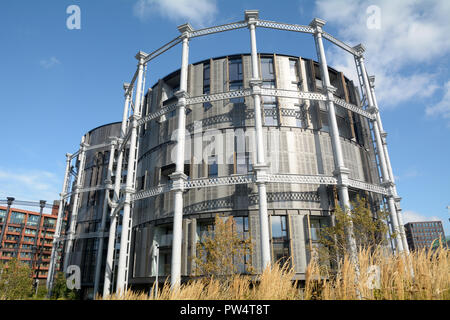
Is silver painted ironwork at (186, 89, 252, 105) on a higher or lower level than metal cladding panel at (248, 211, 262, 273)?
higher

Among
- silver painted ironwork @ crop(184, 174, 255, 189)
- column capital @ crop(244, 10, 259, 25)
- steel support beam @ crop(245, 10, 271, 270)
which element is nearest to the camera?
steel support beam @ crop(245, 10, 271, 270)

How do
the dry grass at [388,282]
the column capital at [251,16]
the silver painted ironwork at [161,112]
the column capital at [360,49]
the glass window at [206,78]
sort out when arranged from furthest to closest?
the column capital at [360,49]
the glass window at [206,78]
the silver painted ironwork at [161,112]
the column capital at [251,16]
the dry grass at [388,282]

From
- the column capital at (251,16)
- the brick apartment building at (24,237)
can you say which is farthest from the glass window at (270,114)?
the brick apartment building at (24,237)

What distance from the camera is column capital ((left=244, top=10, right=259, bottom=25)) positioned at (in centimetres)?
2431

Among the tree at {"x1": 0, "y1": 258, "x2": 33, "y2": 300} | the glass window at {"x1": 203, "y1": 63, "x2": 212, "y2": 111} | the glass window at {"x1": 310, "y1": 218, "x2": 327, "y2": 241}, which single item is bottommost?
the tree at {"x1": 0, "y1": 258, "x2": 33, "y2": 300}

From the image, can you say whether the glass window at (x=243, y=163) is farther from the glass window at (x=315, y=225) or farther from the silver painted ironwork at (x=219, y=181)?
the glass window at (x=315, y=225)

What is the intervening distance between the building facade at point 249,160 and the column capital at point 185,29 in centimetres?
10

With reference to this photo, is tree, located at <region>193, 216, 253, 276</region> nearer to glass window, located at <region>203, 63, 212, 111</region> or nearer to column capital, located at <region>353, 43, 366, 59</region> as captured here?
glass window, located at <region>203, 63, 212, 111</region>

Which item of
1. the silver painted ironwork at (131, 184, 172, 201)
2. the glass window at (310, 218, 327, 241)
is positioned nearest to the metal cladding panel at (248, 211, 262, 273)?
the glass window at (310, 218, 327, 241)

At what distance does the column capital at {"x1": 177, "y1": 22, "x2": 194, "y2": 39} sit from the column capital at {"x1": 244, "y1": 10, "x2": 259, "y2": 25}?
17.5 ft

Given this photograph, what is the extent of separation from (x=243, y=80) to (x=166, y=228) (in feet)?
53.0

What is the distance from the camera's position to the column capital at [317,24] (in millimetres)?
25625

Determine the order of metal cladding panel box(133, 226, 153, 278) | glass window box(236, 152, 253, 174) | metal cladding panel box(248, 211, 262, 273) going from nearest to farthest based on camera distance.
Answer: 1. metal cladding panel box(248, 211, 262, 273)
2. glass window box(236, 152, 253, 174)
3. metal cladding panel box(133, 226, 153, 278)
